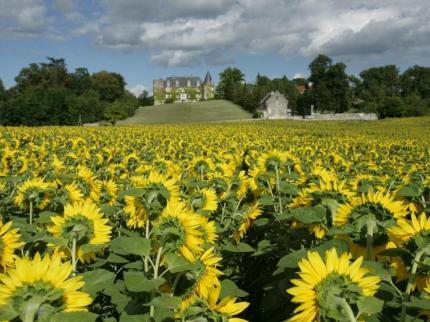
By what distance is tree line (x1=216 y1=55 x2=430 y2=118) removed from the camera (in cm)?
7225

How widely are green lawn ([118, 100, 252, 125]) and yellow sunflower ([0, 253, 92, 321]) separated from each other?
69340 mm

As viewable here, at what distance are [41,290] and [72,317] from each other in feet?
0.34

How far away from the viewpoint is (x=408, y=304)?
1229mm

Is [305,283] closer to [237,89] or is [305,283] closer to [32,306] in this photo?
[32,306]

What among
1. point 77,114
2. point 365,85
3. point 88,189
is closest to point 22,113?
point 77,114

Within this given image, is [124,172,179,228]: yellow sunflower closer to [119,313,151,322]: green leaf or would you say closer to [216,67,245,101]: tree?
[119,313,151,322]: green leaf

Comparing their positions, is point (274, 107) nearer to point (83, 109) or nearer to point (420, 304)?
point (83, 109)

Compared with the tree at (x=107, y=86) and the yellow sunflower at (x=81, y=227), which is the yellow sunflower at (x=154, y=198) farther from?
the tree at (x=107, y=86)

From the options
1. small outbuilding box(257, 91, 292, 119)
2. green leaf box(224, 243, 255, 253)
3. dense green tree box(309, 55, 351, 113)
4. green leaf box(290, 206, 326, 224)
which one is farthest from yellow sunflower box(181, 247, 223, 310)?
small outbuilding box(257, 91, 292, 119)

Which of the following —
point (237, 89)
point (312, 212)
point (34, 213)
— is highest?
point (237, 89)

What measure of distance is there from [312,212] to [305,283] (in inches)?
28.1

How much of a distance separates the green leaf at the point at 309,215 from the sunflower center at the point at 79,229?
85 centimetres

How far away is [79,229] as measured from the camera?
1.81m

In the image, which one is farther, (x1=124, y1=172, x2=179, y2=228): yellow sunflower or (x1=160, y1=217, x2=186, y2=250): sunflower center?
(x1=124, y1=172, x2=179, y2=228): yellow sunflower
